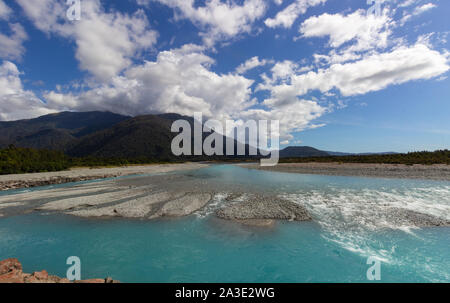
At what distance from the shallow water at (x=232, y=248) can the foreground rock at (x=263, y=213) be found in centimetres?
103

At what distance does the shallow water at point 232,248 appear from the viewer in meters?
8.86

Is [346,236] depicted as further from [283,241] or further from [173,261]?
[173,261]

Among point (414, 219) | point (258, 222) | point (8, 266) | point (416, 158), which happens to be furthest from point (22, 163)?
point (416, 158)

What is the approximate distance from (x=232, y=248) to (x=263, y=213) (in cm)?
614

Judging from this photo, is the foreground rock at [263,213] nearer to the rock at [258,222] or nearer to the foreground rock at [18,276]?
the rock at [258,222]

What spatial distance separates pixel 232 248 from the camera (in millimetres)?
11164

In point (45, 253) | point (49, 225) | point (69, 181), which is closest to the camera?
point (45, 253)

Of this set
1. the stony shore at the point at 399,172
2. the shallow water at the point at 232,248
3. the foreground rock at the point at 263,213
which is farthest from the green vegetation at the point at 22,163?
the stony shore at the point at 399,172

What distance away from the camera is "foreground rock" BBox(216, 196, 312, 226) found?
15.2 meters

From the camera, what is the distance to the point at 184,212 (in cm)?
1755

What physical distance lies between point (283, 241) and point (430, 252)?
8.07m

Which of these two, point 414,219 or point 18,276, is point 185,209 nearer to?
A: point 18,276
